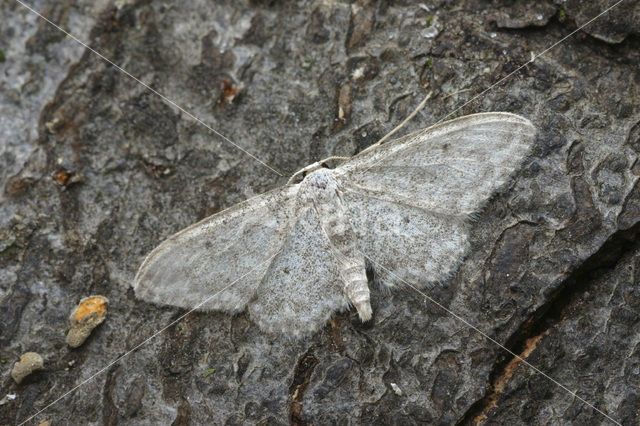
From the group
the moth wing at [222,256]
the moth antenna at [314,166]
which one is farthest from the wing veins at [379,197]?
the moth wing at [222,256]

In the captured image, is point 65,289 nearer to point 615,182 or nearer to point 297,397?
point 297,397

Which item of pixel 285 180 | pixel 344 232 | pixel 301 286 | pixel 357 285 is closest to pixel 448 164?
pixel 344 232

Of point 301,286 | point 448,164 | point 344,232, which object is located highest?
point 448,164

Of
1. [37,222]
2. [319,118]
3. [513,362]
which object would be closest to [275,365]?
[513,362]

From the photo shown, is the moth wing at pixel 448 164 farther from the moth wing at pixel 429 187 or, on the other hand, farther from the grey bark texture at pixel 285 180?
the grey bark texture at pixel 285 180

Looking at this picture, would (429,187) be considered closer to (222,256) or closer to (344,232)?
(344,232)

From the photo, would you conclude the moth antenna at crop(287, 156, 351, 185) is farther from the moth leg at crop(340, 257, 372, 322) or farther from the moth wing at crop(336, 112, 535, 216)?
the moth leg at crop(340, 257, 372, 322)
